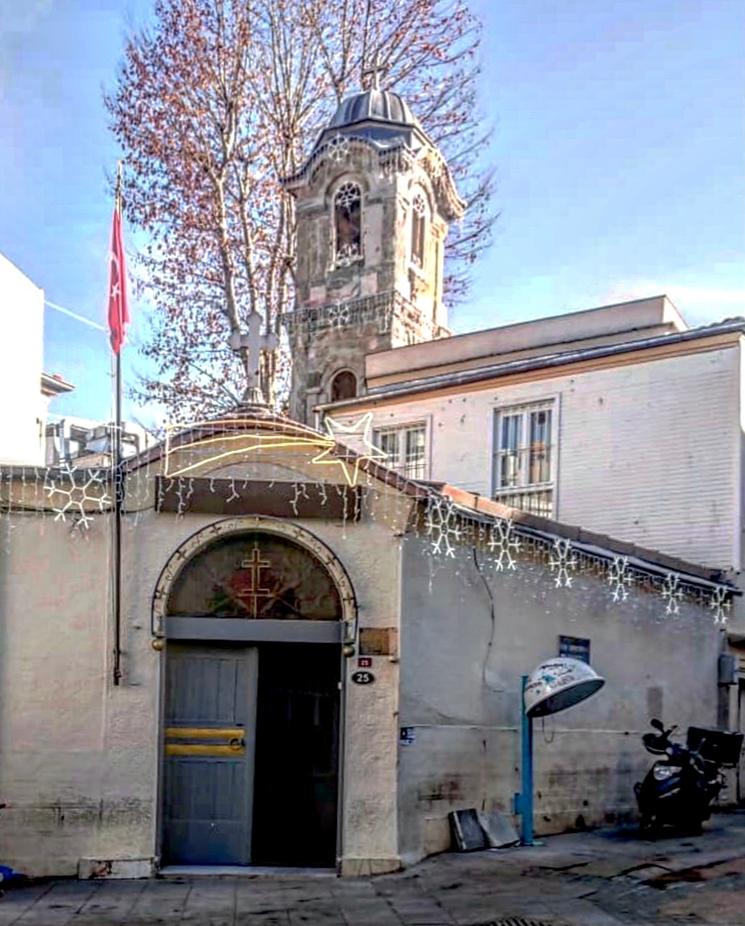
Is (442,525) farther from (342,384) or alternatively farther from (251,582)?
(342,384)

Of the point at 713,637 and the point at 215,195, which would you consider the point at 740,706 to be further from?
the point at 215,195

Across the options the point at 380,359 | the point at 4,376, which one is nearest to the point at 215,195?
the point at 380,359

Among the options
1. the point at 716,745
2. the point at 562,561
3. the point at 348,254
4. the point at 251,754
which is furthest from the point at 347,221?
the point at 251,754

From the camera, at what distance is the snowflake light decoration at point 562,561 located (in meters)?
11.8

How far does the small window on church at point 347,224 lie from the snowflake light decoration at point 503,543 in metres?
17.4

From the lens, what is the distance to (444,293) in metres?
29.8

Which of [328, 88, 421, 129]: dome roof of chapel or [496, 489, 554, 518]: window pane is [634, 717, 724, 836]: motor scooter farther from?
[328, 88, 421, 129]: dome roof of chapel

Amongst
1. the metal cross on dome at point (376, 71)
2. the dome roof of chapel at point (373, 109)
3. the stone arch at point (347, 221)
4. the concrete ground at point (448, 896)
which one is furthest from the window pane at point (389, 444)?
the metal cross on dome at point (376, 71)

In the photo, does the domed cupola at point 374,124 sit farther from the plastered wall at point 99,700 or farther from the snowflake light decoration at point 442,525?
the plastered wall at point 99,700

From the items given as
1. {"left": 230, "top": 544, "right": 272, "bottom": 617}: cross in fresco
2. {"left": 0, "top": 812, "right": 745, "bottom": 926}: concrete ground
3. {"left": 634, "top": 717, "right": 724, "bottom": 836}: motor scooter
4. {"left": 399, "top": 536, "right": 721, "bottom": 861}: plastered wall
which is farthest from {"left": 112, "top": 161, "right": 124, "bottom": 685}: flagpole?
{"left": 634, "top": 717, "right": 724, "bottom": 836}: motor scooter

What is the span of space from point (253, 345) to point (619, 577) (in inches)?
204

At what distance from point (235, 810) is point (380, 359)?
14.4 meters

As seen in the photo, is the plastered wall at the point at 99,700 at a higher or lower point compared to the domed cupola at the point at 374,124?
lower

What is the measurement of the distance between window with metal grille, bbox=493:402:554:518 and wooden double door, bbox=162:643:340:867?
813cm
